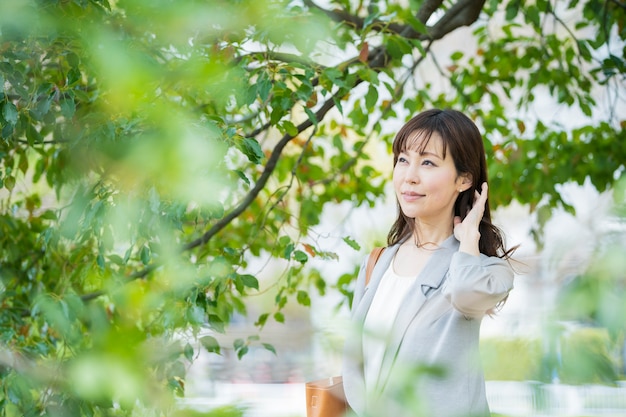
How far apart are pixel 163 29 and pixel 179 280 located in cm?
25

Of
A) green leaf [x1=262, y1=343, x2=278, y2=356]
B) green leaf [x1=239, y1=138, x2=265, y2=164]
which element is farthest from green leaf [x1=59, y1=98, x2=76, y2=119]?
green leaf [x1=262, y1=343, x2=278, y2=356]

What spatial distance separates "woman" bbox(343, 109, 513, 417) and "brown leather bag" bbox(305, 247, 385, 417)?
10cm

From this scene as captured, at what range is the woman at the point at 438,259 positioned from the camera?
1452 mm

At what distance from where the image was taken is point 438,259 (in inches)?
64.7

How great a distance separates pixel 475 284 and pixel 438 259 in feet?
0.72

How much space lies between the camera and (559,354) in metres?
0.45

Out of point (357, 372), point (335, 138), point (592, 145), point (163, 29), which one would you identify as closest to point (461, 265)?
point (357, 372)

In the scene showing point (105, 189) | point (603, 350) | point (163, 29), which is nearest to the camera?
point (603, 350)

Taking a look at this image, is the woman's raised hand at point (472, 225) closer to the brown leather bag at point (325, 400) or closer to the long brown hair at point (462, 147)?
the long brown hair at point (462, 147)

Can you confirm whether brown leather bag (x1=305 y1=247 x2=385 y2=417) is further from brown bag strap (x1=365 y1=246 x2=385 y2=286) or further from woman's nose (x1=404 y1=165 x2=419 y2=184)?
woman's nose (x1=404 y1=165 x2=419 y2=184)

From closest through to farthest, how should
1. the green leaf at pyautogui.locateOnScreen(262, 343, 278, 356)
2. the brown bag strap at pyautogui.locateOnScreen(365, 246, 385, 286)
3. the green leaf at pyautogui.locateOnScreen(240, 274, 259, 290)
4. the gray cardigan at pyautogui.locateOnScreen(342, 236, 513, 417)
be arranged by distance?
the green leaf at pyautogui.locateOnScreen(262, 343, 278, 356)
the gray cardigan at pyautogui.locateOnScreen(342, 236, 513, 417)
the brown bag strap at pyautogui.locateOnScreen(365, 246, 385, 286)
the green leaf at pyautogui.locateOnScreen(240, 274, 259, 290)

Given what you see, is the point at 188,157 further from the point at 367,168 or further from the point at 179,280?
the point at 367,168

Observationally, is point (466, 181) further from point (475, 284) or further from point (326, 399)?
point (326, 399)

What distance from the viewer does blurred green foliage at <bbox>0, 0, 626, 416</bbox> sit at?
0.60 m
